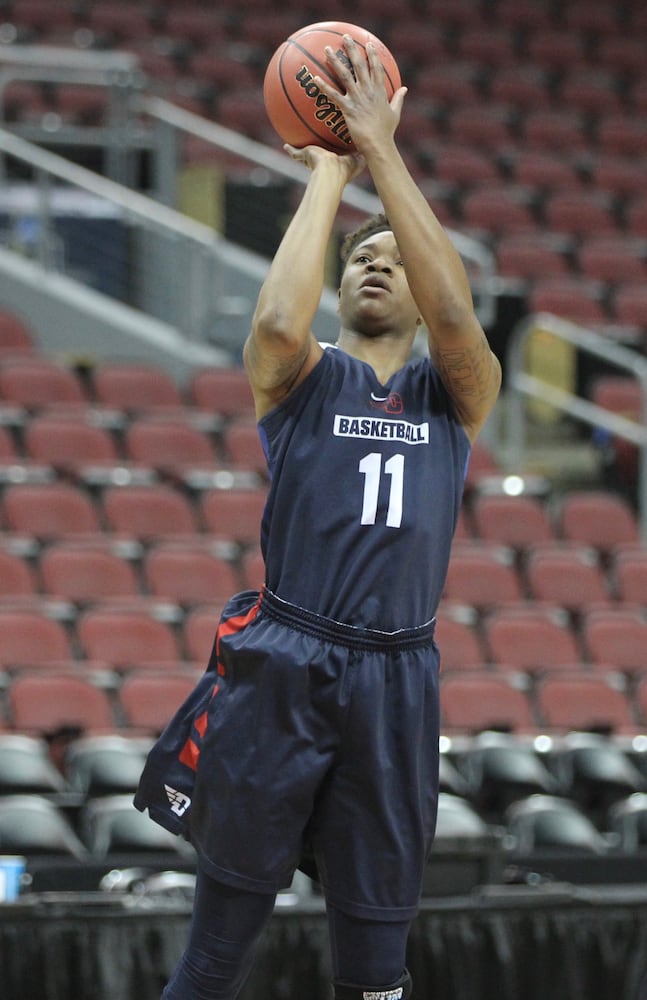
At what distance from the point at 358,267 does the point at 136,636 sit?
178 inches

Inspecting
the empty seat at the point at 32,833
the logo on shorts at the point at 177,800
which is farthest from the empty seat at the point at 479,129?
the logo on shorts at the point at 177,800

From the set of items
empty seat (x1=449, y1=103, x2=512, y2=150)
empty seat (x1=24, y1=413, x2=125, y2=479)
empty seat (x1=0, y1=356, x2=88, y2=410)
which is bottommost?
empty seat (x1=24, y1=413, x2=125, y2=479)

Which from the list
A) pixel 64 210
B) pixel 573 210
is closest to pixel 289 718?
pixel 64 210

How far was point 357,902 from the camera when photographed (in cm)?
299

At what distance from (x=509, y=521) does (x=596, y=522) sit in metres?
0.58

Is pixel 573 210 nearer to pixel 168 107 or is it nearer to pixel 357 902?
pixel 168 107

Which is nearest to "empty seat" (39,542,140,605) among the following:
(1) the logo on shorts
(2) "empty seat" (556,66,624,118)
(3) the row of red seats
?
(3) the row of red seats

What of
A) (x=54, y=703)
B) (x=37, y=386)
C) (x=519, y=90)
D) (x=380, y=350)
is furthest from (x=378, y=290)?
(x=519, y=90)

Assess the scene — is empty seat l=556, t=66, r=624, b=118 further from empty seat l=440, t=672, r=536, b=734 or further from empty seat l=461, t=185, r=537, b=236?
empty seat l=440, t=672, r=536, b=734

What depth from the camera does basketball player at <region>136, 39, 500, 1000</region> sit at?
2.96 meters

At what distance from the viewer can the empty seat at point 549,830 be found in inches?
242

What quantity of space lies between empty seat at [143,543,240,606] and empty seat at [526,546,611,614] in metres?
1.64

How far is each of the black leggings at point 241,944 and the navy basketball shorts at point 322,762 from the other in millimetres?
36

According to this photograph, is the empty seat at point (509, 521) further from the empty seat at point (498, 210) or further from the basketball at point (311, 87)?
the basketball at point (311, 87)
